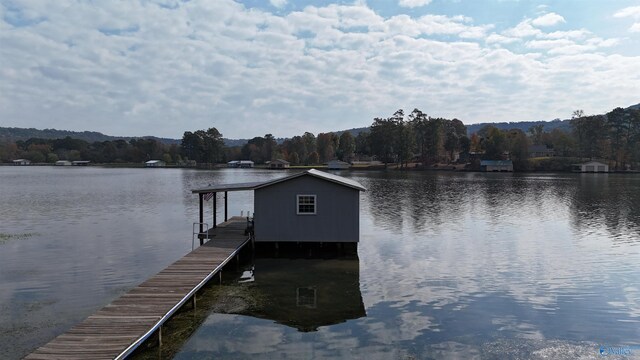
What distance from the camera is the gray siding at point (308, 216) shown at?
85.6 feet

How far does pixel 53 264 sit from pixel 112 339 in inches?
579

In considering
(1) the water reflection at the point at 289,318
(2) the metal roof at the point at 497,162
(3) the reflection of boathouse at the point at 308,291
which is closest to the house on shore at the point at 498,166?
(2) the metal roof at the point at 497,162

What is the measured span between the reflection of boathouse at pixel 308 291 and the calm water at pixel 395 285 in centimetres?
11

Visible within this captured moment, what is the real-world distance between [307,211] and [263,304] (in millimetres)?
8507

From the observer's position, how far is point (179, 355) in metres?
13.8

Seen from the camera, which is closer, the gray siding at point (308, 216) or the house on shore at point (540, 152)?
the gray siding at point (308, 216)

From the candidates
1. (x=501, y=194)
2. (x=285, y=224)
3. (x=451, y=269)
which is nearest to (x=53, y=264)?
(x=285, y=224)

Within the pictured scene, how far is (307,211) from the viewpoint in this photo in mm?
26219

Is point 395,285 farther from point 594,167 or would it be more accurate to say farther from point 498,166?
point 594,167

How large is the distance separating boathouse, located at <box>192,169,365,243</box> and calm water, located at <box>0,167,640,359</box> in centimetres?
163

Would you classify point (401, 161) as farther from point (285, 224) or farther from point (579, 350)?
point (579, 350)

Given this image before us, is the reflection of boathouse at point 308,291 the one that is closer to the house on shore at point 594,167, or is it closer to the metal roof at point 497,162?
the metal roof at point 497,162

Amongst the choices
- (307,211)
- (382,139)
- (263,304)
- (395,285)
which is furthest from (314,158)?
(263,304)

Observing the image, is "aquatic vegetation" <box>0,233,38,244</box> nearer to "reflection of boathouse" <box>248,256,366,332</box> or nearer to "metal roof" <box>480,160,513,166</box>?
"reflection of boathouse" <box>248,256,366,332</box>
